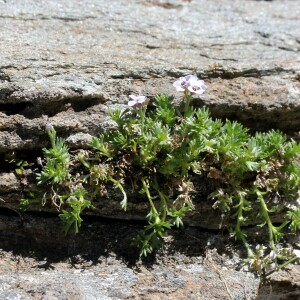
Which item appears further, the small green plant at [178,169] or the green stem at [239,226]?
the green stem at [239,226]

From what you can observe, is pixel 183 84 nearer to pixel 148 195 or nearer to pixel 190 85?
pixel 190 85

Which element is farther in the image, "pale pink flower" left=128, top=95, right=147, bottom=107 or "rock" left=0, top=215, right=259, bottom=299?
"pale pink flower" left=128, top=95, right=147, bottom=107

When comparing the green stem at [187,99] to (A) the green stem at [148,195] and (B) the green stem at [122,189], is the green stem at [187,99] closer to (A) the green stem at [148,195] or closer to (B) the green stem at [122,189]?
(A) the green stem at [148,195]

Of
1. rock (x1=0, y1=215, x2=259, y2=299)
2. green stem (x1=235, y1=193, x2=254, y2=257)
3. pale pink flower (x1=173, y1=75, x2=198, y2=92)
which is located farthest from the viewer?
green stem (x1=235, y1=193, x2=254, y2=257)

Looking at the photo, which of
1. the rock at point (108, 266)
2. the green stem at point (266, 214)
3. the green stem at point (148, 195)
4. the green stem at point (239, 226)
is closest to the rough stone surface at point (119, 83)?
the rock at point (108, 266)

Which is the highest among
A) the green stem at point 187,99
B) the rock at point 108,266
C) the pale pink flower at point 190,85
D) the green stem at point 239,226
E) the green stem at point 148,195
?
the pale pink flower at point 190,85

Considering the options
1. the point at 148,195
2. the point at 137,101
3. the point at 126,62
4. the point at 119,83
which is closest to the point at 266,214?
the point at 148,195

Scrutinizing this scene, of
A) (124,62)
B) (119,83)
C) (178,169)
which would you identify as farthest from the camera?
(124,62)

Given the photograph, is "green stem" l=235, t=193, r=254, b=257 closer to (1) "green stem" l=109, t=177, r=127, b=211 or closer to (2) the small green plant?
(2) the small green plant

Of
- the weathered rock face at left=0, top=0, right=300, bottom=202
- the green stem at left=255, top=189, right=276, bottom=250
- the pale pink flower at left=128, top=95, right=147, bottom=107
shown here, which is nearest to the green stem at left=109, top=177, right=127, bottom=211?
the weathered rock face at left=0, top=0, right=300, bottom=202
